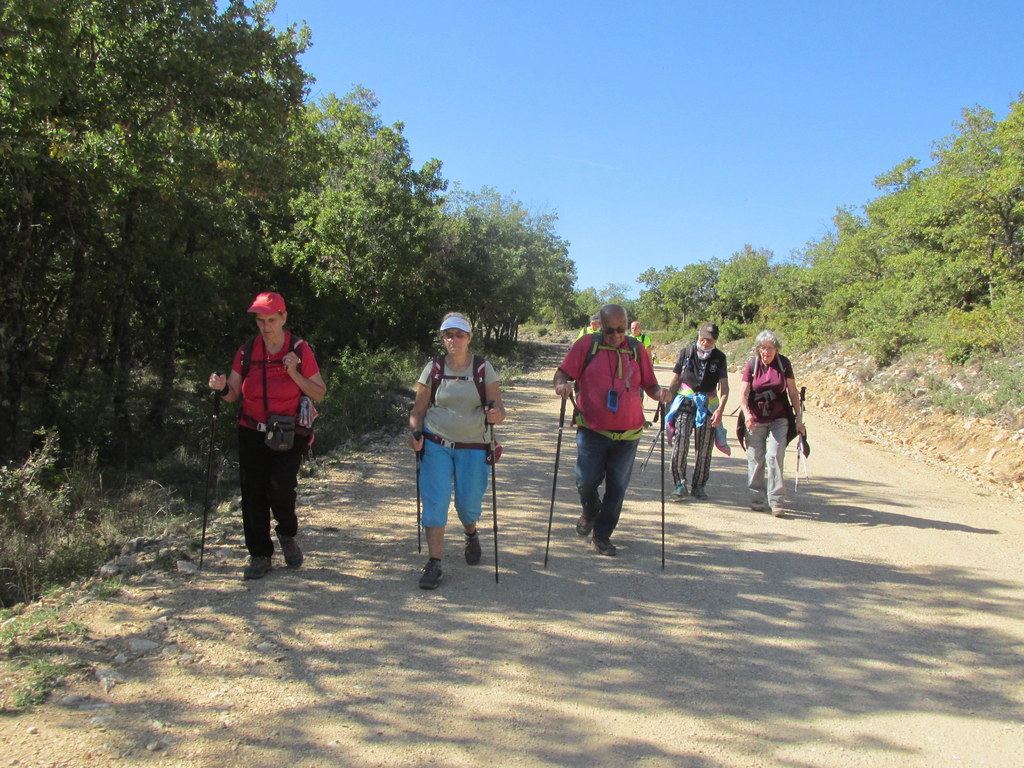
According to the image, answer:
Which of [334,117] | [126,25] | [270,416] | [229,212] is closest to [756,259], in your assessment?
[334,117]

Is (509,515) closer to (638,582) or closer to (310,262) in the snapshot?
(638,582)

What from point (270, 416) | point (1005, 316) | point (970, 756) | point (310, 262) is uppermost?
point (310, 262)

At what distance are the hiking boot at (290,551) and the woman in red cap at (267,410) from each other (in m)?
0.13

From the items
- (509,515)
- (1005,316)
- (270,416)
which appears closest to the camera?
(270,416)

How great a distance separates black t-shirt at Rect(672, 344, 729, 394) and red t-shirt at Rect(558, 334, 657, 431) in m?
2.10

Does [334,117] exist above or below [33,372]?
above

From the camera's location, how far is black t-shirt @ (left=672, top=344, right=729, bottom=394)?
24.4 ft

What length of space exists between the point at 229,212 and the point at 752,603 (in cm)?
1507

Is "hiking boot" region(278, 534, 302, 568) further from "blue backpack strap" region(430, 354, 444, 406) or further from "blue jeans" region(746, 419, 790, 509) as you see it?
"blue jeans" region(746, 419, 790, 509)

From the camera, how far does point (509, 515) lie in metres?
6.71

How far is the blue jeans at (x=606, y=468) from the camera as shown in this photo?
5457 millimetres

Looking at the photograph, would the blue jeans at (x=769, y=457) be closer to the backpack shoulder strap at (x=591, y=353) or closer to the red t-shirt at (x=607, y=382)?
the red t-shirt at (x=607, y=382)

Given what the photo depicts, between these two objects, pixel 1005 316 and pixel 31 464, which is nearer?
pixel 31 464

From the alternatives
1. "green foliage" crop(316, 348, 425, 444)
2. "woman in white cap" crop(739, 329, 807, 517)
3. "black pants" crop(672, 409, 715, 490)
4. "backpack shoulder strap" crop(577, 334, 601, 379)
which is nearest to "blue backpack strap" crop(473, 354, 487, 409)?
"backpack shoulder strap" crop(577, 334, 601, 379)
